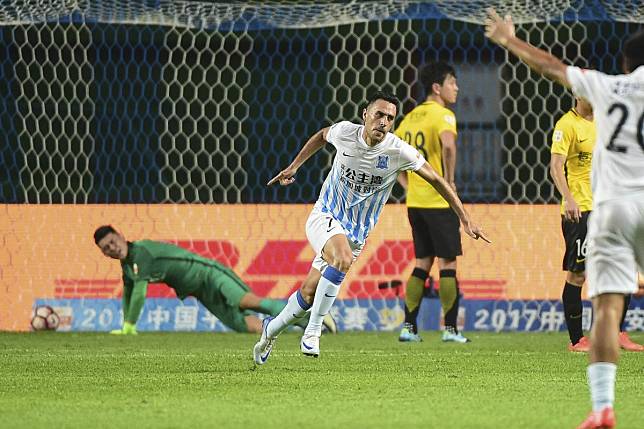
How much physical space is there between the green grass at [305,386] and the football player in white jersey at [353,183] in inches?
22.5

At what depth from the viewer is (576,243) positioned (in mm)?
8922

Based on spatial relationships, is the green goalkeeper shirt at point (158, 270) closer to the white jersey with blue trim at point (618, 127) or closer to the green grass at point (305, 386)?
the green grass at point (305, 386)

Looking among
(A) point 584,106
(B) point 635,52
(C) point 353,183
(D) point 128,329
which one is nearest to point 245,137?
(D) point 128,329

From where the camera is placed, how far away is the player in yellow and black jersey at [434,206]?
10.2 m

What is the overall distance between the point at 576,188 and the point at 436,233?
1.45m

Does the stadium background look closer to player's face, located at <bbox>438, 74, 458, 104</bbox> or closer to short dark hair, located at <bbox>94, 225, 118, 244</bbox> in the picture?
short dark hair, located at <bbox>94, 225, 118, 244</bbox>

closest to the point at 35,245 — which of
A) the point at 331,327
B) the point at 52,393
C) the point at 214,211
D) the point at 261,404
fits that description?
the point at 214,211

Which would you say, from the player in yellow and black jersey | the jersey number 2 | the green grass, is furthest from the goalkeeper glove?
the jersey number 2

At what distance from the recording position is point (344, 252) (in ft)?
24.3

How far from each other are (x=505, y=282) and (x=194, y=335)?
2728mm

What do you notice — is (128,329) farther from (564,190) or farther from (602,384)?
(602,384)

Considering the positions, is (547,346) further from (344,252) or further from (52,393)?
(52,393)

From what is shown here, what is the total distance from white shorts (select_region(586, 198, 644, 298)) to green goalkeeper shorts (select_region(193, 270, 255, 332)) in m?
6.94

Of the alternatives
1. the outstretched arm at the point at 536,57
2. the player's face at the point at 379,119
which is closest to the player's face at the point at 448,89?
the player's face at the point at 379,119
